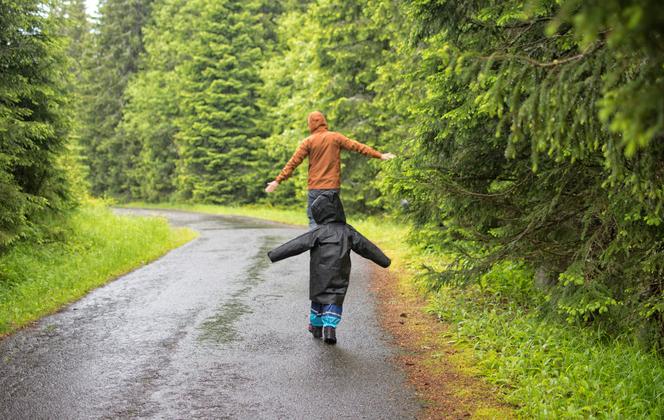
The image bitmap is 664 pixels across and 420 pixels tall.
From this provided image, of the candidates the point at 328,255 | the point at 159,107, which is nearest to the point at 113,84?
the point at 159,107

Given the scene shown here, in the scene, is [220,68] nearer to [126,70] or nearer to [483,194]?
[126,70]

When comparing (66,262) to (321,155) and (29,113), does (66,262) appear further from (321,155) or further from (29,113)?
(321,155)

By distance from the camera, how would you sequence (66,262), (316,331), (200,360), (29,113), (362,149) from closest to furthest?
(200,360) < (316,331) < (362,149) < (29,113) < (66,262)

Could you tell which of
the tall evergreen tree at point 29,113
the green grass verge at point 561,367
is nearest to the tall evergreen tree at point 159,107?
the tall evergreen tree at point 29,113

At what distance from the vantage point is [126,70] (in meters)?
47.0

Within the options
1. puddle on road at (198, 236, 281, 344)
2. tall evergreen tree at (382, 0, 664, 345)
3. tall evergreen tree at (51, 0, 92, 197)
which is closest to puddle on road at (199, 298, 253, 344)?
puddle on road at (198, 236, 281, 344)

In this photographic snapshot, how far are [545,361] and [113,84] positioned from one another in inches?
1830

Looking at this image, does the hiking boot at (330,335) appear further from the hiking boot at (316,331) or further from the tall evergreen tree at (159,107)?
the tall evergreen tree at (159,107)

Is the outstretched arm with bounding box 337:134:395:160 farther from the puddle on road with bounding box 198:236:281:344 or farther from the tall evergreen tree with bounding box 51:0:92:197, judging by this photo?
the tall evergreen tree with bounding box 51:0:92:197

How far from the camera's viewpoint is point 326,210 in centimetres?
623

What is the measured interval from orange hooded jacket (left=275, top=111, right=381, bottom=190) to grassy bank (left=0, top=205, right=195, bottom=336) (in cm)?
364

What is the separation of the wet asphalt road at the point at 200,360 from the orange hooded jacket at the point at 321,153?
5.42ft

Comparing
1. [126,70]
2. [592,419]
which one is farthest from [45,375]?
[126,70]

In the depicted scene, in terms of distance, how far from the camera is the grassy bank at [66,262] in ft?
25.6
